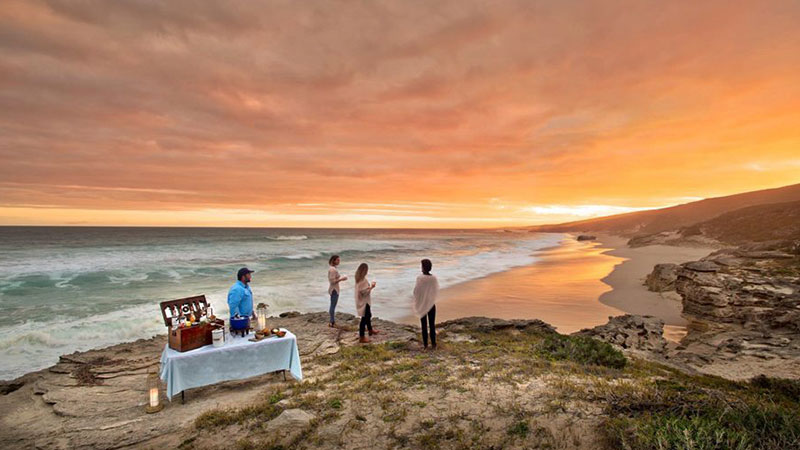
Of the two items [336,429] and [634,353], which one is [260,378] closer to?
[336,429]

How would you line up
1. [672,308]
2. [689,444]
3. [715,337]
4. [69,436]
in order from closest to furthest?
1. [689,444]
2. [69,436]
3. [715,337]
4. [672,308]

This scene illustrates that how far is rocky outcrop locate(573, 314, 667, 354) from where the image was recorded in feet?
31.0

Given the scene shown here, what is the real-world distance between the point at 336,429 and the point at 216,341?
3.02m

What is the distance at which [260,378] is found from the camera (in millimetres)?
7324

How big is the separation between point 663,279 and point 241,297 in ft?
71.1

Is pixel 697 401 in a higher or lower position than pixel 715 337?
higher

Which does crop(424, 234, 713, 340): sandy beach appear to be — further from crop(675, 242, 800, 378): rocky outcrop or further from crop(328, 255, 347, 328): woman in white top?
crop(328, 255, 347, 328): woman in white top

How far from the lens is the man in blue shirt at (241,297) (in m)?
6.81

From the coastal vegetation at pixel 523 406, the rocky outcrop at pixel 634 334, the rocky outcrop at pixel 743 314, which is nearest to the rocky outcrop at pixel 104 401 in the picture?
the coastal vegetation at pixel 523 406

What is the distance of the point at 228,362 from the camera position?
6.57m

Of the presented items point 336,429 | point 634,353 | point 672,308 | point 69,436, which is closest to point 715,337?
point 634,353

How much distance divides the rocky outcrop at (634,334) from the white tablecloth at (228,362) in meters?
8.19

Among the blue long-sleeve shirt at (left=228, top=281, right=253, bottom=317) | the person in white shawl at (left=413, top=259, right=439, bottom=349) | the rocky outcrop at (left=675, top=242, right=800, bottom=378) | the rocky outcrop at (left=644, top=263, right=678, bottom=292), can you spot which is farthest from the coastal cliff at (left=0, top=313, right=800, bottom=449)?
the rocky outcrop at (left=644, top=263, right=678, bottom=292)

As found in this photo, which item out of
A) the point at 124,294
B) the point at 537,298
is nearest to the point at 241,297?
the point at 537,298
